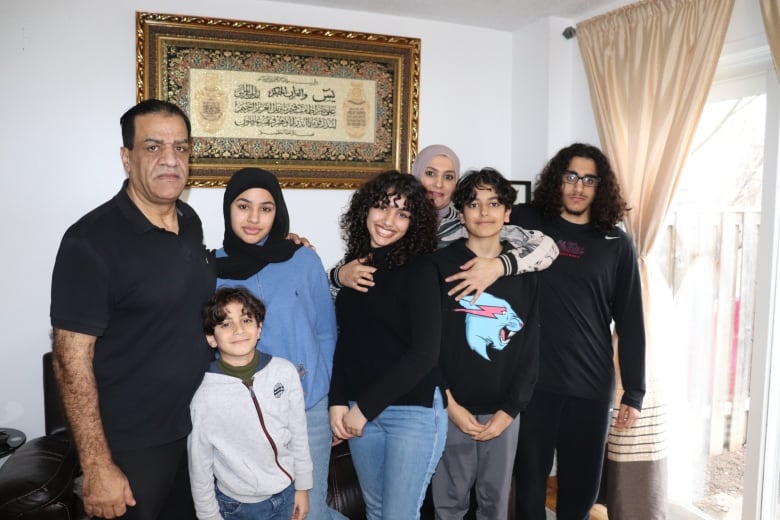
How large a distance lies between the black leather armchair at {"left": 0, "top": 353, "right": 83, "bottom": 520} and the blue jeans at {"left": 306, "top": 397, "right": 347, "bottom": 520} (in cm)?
103

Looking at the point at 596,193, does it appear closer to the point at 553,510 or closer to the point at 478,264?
the point at 478,264

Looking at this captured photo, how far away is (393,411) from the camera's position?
1690mm

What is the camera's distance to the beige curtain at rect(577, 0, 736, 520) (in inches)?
→ 103

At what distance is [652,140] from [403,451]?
2026 millimetres

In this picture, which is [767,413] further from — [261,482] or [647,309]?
[261,482]

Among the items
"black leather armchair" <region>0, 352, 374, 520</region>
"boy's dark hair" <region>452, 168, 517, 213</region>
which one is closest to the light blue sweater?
"boy's dark hair" <region>452, 168, 517, 213</region>

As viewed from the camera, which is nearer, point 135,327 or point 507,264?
point 135,327

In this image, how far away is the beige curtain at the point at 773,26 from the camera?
7.30ft

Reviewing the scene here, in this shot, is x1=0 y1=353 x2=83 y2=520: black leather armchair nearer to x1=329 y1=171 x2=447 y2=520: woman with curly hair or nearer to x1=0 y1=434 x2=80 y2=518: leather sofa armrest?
x1=0 y1=434 x2=80 y2=518: leather sofa armrest

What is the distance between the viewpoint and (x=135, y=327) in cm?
155

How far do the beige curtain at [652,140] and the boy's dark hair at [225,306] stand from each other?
1.93 meters

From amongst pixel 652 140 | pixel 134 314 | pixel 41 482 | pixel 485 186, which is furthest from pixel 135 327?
pixel 652 140

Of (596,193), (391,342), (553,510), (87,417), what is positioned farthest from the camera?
(553,510)

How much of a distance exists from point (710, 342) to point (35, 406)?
3370mm
